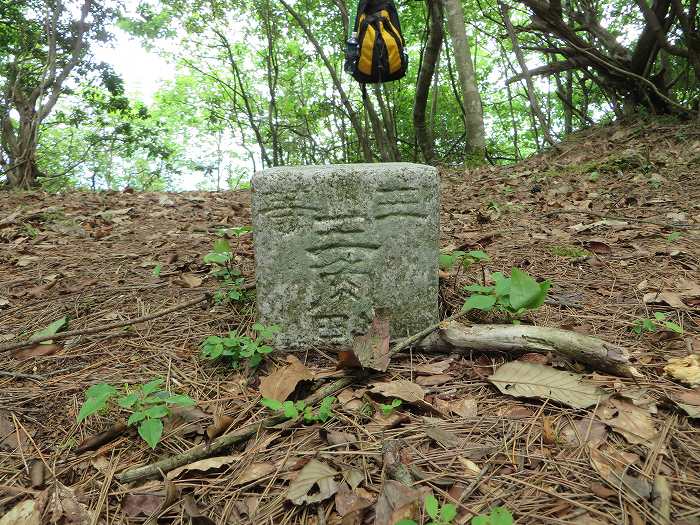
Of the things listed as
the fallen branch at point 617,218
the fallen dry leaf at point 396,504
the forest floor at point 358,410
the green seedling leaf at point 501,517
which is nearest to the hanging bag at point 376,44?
the forest floor at point 358,410

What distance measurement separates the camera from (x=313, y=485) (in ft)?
4.33

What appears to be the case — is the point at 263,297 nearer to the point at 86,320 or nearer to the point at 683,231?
the point at 86,320

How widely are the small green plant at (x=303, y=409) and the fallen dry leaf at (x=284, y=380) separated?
5cm

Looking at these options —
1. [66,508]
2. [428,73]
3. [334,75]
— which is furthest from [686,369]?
[334,75]

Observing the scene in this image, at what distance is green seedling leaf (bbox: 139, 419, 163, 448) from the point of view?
1.40 m

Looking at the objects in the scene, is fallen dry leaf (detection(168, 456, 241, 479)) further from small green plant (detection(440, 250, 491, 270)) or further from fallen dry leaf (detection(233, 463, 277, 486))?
small green plant (detection(440, 250, 491, 270))

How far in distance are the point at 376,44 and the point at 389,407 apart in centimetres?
355

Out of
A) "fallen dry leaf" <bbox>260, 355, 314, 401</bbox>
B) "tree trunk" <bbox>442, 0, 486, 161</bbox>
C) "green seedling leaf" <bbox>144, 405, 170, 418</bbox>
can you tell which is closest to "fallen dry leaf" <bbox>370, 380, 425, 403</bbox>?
"fallen dry leaf" <bbox>260, 355, 314, 401</bbox>

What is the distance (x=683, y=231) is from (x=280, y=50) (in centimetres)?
1000

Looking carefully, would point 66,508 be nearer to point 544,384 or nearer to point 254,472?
point 254,472

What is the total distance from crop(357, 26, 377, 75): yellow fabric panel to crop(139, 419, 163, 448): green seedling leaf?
145 inches

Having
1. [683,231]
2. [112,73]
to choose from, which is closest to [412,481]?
[683,231]

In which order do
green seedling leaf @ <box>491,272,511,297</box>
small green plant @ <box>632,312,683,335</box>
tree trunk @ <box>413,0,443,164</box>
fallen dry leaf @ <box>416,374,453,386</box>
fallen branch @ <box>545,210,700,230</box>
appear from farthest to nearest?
tree trunk @ <box>413,0,443,164</box> → fallen branch @ <box>545,210,700,230</box> → green seedling leaf @ <box>491,272,511,297</box> → small green plant @ <box>632,312,683,335</box> → fallen dry leaf @ <box>416,374,453,386</box>

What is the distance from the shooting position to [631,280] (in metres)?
2.45
